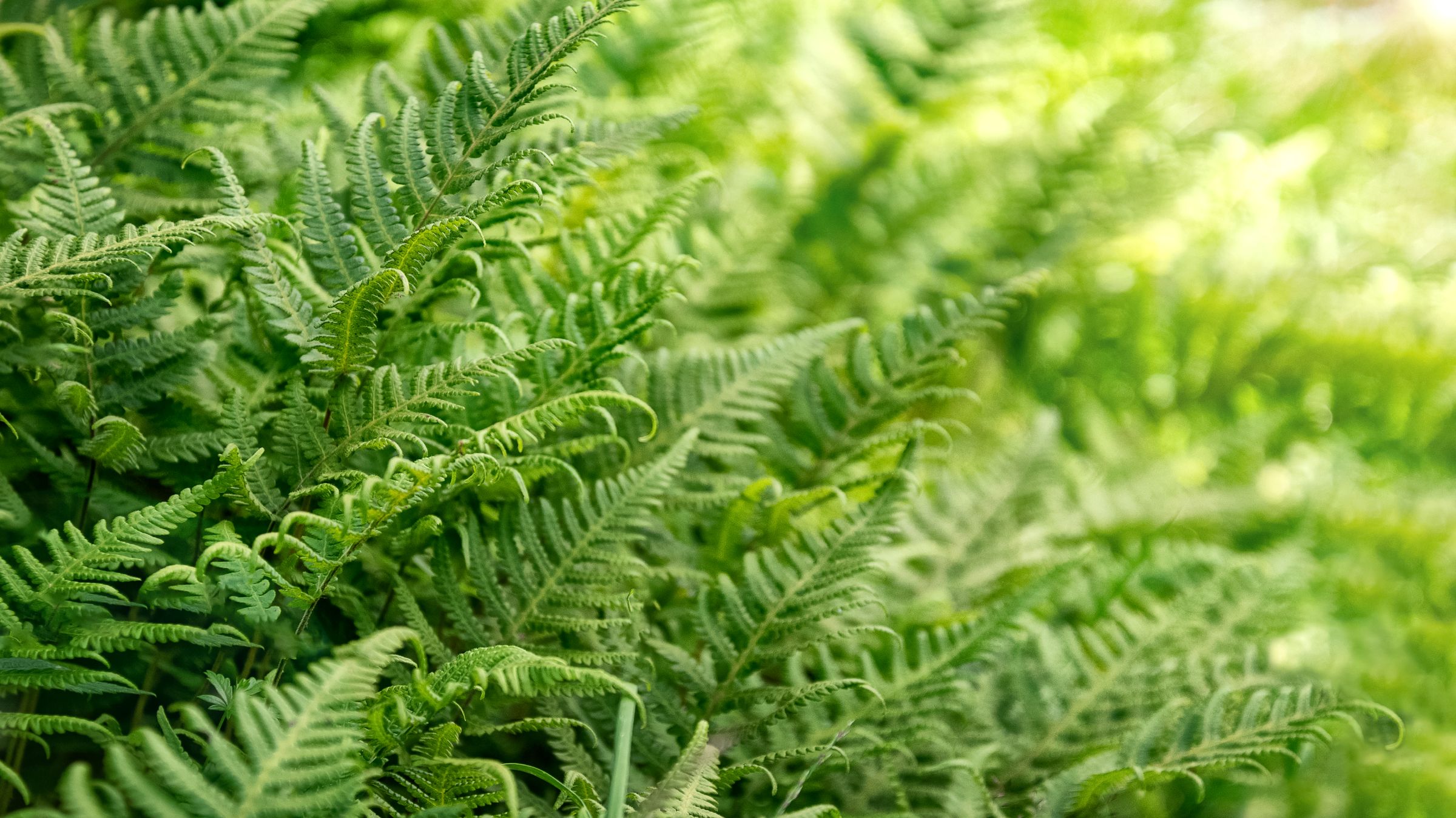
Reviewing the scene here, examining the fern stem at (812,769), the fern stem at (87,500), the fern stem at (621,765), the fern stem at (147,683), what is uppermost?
the fern stem at (87,500)

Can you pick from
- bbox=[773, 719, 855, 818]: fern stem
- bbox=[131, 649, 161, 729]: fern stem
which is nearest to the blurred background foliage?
bbox=[773, 719, 855, 818]: fern stem

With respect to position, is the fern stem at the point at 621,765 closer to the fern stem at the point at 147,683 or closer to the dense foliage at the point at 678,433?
the dense foliage at the point at 678,433

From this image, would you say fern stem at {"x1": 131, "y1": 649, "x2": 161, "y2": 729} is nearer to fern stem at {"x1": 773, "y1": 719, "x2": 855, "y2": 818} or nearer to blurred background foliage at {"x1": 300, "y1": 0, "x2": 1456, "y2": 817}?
fern stem at {"x1": 773, "y1": 719, "x2": 855, "y2": 818}

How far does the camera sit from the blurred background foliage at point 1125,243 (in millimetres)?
924

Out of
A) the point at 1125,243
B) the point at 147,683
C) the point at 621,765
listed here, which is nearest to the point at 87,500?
the point at 147,683

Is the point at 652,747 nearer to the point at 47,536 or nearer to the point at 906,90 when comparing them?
the point at 47,536

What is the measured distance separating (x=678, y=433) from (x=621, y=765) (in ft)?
0.89

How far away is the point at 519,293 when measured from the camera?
2.09 ft

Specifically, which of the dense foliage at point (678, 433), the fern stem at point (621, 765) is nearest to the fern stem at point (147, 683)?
the dense foliage at point (678, 433)

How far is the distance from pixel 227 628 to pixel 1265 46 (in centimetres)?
147

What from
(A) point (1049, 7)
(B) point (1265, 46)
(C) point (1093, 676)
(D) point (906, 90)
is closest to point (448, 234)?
(C) point (1093, 676)

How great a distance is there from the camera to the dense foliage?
448mm

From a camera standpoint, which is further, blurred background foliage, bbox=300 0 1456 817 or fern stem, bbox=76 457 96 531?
blurred background foliage, bbox=300 0 1456 817

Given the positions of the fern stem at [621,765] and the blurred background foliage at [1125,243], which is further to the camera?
the blurred background foliage at [1125,243]
